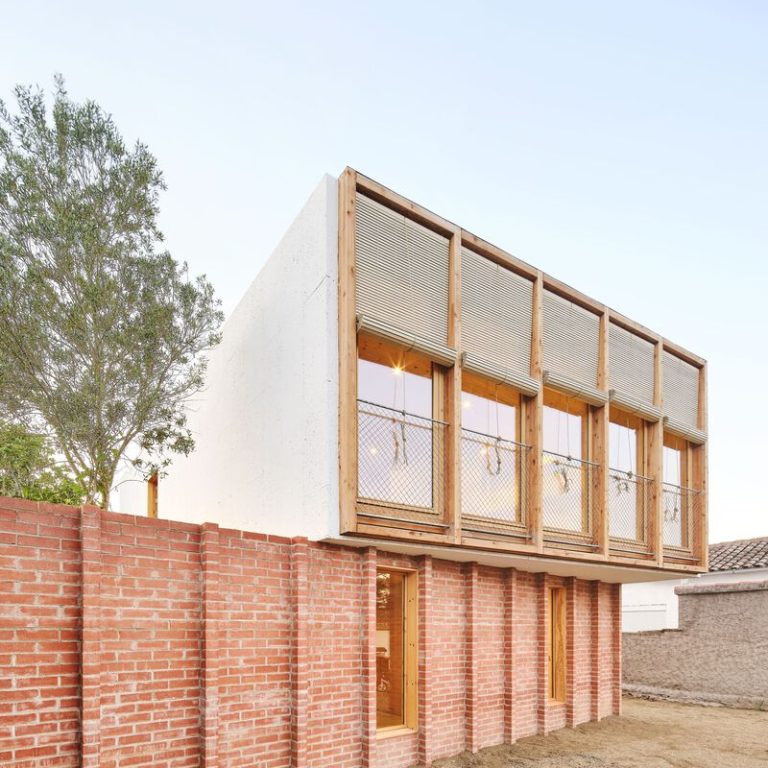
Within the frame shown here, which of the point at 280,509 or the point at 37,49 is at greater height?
the point at 37,49

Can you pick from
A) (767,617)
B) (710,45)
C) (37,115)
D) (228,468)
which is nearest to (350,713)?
(228,468)

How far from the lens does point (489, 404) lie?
949 cm

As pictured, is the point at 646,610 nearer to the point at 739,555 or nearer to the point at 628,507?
the point at 739,555

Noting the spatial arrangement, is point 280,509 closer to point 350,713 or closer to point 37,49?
point 350,713

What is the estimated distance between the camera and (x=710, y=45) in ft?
39.3

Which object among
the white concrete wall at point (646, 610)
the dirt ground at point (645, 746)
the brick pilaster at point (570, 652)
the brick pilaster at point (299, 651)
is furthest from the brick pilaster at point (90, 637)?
the white concrete wall at point (646, 610)

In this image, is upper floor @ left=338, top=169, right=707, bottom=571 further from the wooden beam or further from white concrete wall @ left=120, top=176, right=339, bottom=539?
white concrete wall @ left=120, top=176, right=339, bottom=539

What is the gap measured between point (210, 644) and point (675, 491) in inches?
370

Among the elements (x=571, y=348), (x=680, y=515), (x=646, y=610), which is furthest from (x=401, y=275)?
(x=646, y=610)

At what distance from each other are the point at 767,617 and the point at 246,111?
16373mm

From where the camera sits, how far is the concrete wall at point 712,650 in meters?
15.0

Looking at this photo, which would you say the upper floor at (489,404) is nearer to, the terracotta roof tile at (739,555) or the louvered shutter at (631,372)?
the louvered shutter at (631,372)

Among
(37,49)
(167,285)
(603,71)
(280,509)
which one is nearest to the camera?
(280,509)

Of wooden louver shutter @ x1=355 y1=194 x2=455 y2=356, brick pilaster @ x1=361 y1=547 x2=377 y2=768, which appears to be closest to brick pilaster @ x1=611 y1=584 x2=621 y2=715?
brick pilaster @ x1=361 y1=547 x2=377 y2=768
